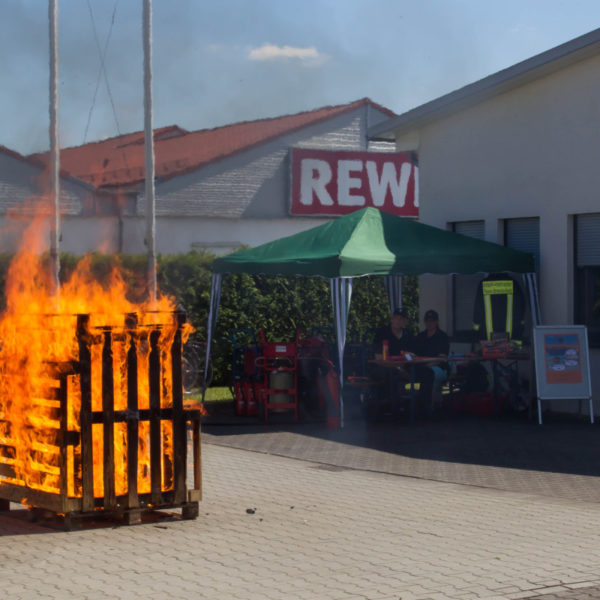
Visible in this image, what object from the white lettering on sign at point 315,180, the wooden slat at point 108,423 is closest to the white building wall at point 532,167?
the wooden slat at point 108,423

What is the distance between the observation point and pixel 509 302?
53.8ft

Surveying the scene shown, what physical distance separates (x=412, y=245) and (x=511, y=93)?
3.09 m

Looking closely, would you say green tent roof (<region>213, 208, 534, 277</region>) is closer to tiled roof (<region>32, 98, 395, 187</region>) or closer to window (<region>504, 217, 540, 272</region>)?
window (<region>504, 217, 540, 272</region>)

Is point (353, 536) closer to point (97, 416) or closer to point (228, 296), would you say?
point (97, 416)

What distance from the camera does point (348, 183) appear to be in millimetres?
40875

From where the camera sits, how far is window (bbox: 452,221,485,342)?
58.2 ft

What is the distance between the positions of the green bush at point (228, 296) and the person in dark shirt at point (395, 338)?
17.0 feet

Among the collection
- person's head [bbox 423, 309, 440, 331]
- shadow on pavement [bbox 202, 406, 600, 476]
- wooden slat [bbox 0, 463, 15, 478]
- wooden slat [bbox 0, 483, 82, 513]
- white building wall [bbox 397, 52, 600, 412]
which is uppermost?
white building wall [bbox 397, 52, 600, 412]

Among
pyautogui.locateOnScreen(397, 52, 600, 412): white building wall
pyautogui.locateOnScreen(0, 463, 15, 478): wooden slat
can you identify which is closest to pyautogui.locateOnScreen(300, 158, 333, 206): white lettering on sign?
pyautogui.locateOnScreen(397, 52, 600, 412): white building wall

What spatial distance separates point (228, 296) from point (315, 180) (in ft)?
65.9

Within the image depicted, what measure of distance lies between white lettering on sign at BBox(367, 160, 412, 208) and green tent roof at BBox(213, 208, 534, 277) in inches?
993

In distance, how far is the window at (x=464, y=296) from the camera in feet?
58.2

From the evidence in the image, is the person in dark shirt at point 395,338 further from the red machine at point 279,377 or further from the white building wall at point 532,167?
the white building wall at point 532,167

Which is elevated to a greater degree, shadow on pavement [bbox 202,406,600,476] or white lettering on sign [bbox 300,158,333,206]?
white lettering on sign [bbox 300,158,333,206]
